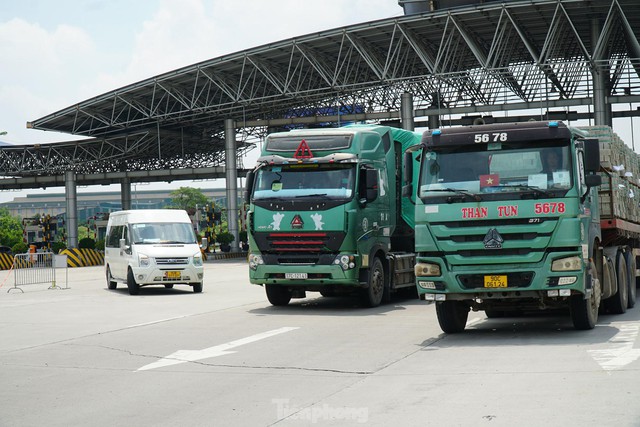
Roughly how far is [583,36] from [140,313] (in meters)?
39.9

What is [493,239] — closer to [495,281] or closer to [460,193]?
[495,281]

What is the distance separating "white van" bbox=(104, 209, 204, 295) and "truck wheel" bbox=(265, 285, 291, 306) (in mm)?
5960

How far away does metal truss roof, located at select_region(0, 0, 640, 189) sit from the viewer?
47.1 meters

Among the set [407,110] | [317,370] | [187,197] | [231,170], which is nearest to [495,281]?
[317,370]

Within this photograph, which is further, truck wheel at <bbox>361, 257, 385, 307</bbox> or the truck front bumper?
truck wheel at <bbox>361, 257, 385, 307</bbox>

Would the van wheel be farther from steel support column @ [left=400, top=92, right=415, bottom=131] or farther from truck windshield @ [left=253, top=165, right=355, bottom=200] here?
steel support column @ [left=400, top=92, right=415, bottom=131]

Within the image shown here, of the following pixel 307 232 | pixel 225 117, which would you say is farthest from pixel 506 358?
pixel 225 117

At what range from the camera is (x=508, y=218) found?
1205 cm

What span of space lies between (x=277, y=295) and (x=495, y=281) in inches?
309

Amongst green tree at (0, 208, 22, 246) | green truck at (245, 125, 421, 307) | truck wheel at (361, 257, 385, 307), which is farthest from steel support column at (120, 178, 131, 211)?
green truck at (245, 125, 421, 307)

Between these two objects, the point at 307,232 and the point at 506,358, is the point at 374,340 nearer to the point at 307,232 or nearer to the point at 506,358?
the point at 506,358

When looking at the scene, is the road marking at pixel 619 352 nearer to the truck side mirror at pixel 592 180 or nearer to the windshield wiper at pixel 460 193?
the truck side mirror at pixel 592 180

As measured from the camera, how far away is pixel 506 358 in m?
10.6

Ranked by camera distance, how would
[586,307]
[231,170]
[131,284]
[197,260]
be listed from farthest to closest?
1. [231,170]
2. [197,260]
3. [131,284]
4. [586,307]
